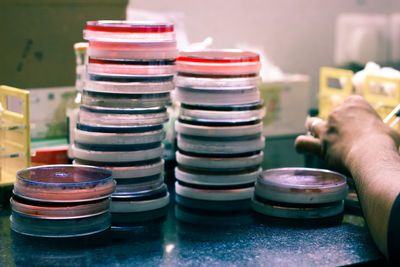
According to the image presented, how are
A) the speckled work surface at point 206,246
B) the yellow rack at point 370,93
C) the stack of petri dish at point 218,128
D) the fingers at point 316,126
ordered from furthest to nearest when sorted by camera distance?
the yellow rack at point 370,93 < the fingers at point 316,126 < the stack of petri dish at point 218,128 < the speckled work surface at point 206,246

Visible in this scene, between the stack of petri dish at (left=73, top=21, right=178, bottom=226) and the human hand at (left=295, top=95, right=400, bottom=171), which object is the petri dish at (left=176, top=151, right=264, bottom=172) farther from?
the human hand at (left=295, top=95, right=400, bottom=171)

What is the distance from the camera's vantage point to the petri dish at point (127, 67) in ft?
4.38

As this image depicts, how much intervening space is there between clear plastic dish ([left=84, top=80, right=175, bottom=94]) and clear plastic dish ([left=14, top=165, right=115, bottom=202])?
0.58ft

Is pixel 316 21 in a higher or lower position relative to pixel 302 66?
higher

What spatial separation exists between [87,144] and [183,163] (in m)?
0.25

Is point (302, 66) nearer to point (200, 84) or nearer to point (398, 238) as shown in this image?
point (200, 84)

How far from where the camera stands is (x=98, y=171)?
1311mm

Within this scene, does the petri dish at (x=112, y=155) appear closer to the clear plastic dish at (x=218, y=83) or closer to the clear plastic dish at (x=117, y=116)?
the clear plastic dish at (x=117, y=116)

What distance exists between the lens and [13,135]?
152cm

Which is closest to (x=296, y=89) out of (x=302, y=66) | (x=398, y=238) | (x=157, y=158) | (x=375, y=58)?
(x=302, y=66)

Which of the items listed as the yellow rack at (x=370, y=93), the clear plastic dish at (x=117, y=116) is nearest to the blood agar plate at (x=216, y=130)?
the clear plastic dish at (x=117, y=116)

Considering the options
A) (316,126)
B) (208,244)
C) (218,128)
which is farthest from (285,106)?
(208,244)

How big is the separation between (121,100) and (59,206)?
0.94ft

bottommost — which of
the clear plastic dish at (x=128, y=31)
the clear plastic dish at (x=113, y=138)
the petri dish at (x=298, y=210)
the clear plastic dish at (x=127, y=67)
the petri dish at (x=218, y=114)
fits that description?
the petri dish at (x=298, y=210)
